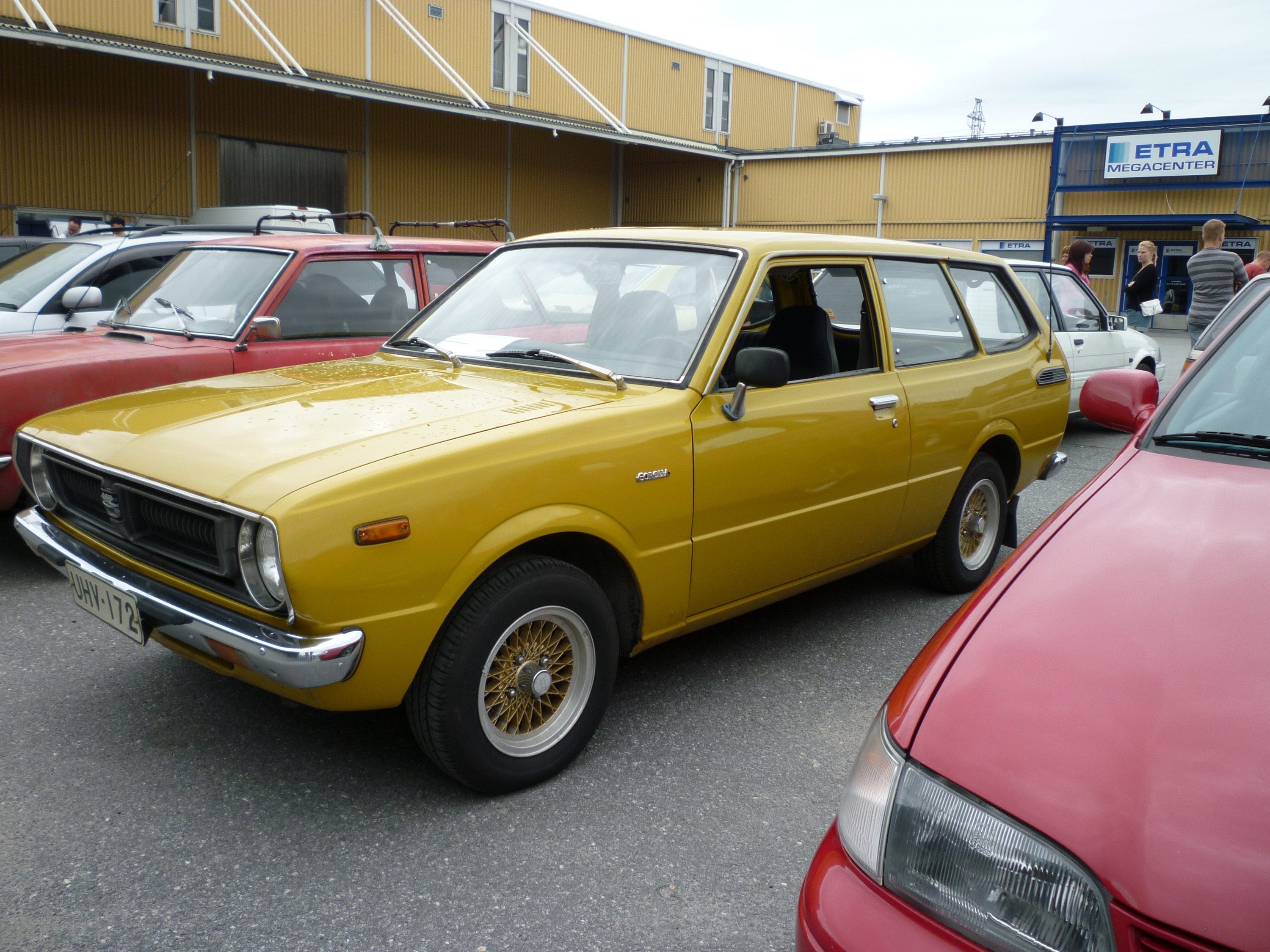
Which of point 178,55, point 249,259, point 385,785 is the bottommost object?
point 385,785

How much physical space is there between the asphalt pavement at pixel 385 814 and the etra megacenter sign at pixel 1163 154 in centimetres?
2467

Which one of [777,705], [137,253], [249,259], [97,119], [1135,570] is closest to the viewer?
[1135,570]

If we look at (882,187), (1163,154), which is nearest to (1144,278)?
(1163,154)

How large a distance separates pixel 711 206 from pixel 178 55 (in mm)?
16982

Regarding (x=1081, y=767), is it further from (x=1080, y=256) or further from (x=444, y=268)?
(x=1080, y=256)

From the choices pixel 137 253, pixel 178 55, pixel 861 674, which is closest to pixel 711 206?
pixel 178 55

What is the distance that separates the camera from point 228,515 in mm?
2564

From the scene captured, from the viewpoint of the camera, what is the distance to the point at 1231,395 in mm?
2521

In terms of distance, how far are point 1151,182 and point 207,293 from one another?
2515cm

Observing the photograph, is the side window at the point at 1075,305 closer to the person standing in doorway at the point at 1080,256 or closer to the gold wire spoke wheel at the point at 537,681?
the person standing in doorway at the point at 1080,256

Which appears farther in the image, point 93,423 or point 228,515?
point 93,423

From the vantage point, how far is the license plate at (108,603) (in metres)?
2.82

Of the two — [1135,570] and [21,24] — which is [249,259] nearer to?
[1135,570]

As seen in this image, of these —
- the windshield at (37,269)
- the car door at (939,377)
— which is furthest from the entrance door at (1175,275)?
the windshield at (37,269)
